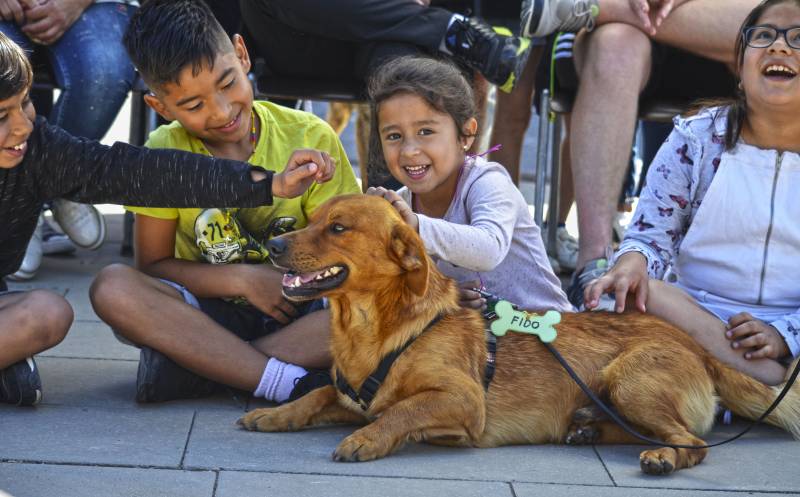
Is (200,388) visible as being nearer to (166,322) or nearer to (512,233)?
(166,322)

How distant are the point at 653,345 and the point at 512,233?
588 millimetres

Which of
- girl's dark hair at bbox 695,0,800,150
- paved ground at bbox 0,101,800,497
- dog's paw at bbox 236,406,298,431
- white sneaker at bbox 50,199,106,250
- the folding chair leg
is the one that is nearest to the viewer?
paved ground at bbox 0,101,800,497

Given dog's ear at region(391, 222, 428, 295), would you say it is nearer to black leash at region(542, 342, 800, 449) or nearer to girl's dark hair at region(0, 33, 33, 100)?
black leash at region(542, 342, 800, 449)

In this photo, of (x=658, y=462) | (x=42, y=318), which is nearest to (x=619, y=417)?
(x=658, y=462)

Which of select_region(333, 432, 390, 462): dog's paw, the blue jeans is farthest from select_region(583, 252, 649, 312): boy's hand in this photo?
the blue jeans

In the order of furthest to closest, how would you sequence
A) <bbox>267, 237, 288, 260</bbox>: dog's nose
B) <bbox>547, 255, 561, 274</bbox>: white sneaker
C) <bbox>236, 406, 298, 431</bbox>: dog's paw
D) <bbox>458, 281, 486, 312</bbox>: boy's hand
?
1. <bbox>547, 255, 561, 274</bbox>: white sneaker
2. <bbox>458, 281, 486, 312</bbox>: boy's hand
3. <bbox>236, 406, 298, 431</bbox>: dog's paw
4. <bbox>267, 237, 288, 260</bbox>: dog's nose

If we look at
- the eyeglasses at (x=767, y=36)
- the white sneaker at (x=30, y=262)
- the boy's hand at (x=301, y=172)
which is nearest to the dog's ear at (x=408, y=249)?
the boy's hand at (x=301, y=172)

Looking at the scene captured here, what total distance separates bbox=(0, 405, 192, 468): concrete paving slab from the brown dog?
27cm

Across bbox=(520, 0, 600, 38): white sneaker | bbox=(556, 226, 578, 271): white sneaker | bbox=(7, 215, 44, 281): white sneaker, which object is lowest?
bbox=(7, 215, 44, 281): white sneaker

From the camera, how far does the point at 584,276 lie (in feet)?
13.8

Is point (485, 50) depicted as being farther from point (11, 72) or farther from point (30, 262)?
point (30, 262)

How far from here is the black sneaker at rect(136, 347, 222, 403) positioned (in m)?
3.49

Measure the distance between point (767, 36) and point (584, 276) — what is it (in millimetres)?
1093

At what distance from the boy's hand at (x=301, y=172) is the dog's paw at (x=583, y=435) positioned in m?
1.05
